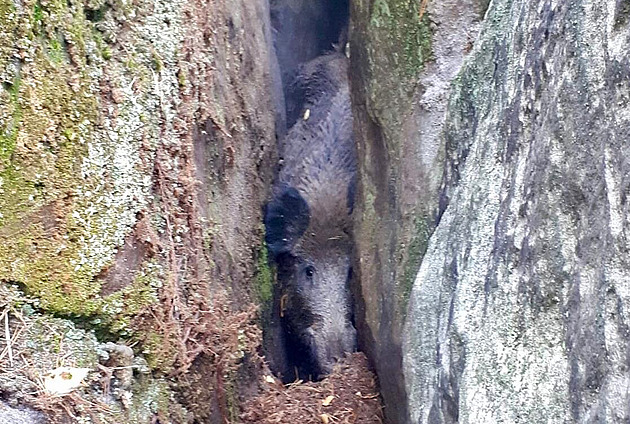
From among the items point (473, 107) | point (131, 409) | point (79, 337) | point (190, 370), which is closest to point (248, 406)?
point (190, 370)

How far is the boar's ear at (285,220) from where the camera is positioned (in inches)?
140

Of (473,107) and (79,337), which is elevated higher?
(473,107)

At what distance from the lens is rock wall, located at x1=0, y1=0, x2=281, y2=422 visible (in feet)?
6.03

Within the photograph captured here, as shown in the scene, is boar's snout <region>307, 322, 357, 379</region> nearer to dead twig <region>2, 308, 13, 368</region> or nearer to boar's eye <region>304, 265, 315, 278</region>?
boar's eye <region>304, 265, 315, 278</region>

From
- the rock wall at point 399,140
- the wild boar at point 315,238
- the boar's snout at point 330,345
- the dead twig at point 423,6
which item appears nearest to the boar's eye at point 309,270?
the wild boar at point 315,238

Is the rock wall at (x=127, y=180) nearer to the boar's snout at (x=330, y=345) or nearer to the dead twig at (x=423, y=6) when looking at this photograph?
the boar's snout at (x=330, y=345)

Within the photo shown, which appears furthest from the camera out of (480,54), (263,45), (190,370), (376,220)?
(263,45)

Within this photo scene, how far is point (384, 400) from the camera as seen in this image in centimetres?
285

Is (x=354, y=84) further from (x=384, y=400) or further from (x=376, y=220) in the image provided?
(x=384, y=400)

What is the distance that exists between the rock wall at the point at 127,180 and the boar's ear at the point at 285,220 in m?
0.50

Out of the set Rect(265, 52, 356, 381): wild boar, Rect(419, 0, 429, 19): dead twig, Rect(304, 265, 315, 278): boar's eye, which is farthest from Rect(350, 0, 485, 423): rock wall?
Rect(304, 265, 315, 278): boar's eye

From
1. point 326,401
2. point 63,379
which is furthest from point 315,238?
point 63,379

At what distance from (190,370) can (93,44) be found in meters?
1.07

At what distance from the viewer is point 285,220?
12.0 ft
